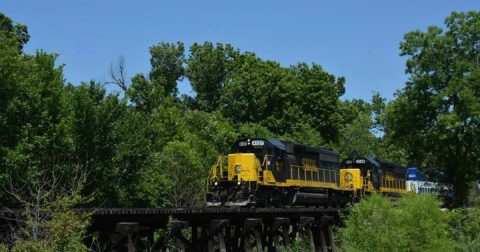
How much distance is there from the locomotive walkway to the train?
1.17 m

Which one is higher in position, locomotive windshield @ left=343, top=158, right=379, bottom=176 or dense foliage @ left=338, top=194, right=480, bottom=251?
locomotive windshield @ left=343, top=158, right=379, bottom=176

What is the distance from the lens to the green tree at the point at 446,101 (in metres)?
35.0

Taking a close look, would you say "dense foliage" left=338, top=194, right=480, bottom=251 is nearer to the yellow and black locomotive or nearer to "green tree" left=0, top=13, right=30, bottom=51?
the yellow and black locomotive

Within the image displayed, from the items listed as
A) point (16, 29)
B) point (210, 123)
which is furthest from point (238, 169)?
point (16, 29)

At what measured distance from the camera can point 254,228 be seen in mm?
21859

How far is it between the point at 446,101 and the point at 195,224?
23412 mm

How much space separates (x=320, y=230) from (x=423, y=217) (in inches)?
212

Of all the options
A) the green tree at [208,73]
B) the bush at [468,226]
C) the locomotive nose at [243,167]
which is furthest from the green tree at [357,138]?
the locomotive nose at [243,167]

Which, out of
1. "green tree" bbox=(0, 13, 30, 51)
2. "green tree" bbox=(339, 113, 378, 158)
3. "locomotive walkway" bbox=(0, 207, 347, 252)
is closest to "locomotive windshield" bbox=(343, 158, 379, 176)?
"locomotive walkway" bbox=(0, 207, 347, 252)

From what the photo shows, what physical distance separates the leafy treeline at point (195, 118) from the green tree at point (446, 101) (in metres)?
0.08

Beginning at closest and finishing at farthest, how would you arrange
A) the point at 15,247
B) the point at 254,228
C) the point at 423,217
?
the point at 15,247, the point at 254,228, the point at 423,217

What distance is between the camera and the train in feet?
78.8

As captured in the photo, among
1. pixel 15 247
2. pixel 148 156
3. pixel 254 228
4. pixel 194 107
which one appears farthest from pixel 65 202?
pixel 194 107

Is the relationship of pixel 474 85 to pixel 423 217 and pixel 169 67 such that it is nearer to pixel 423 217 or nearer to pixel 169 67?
pixel 423 217
